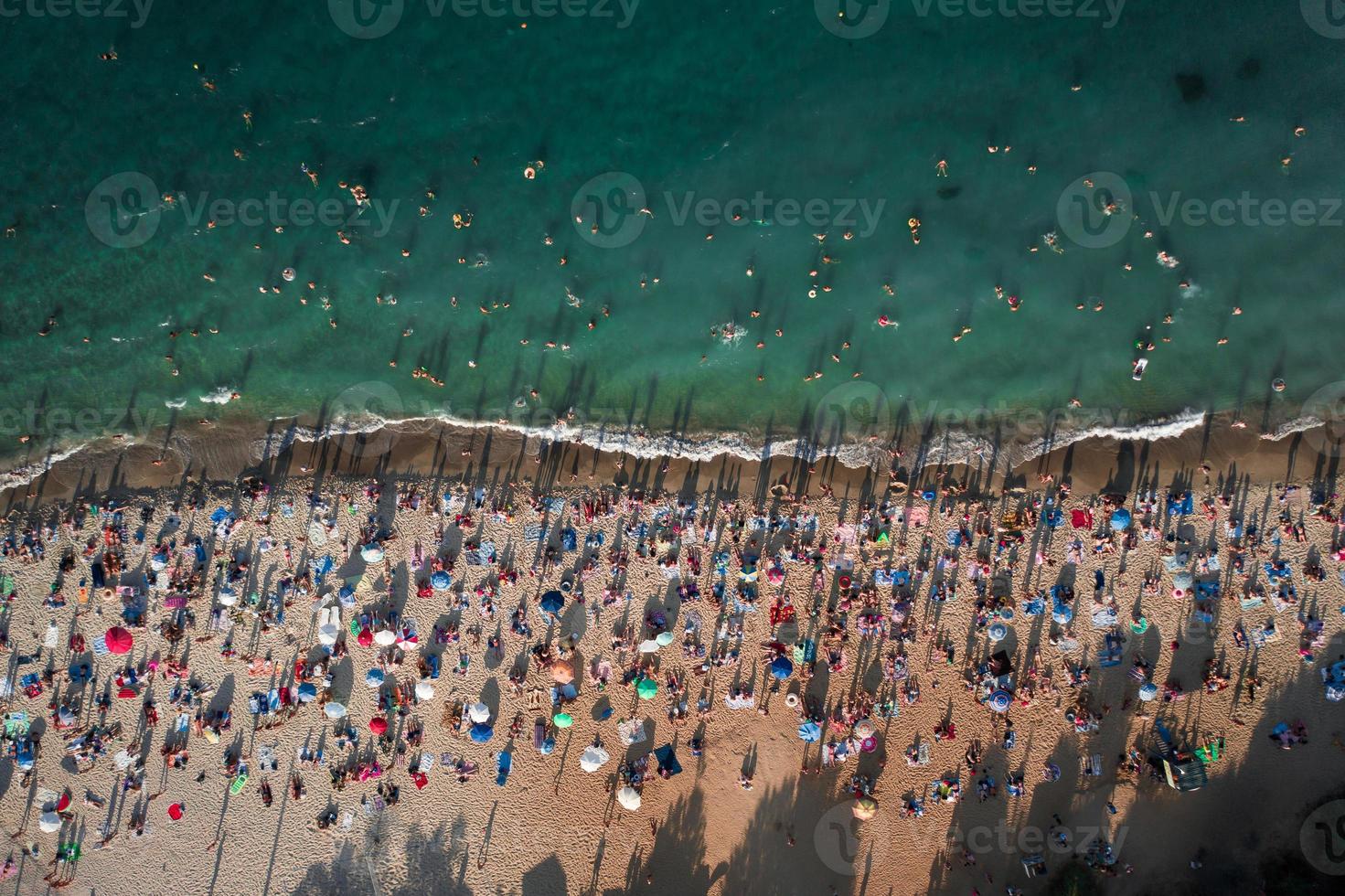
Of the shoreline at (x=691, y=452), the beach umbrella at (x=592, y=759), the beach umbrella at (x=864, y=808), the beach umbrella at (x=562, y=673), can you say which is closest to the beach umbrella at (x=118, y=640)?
the shoreline at (x=691, y=452)

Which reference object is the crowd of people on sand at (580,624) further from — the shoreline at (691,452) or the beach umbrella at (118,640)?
the shoreline at (691,452)

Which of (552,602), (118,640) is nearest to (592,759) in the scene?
(552,602)

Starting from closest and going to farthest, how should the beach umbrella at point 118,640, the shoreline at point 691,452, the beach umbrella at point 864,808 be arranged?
the beach umbrella at point 118,640
the beach umbrella at point 864,808
the shoreline at point 691,452

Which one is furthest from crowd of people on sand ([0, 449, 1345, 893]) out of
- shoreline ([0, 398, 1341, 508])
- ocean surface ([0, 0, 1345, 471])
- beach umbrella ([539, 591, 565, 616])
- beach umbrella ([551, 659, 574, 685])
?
ocean surface ([0, 0, 1345, 471])

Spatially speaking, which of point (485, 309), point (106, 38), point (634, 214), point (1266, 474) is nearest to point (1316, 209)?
point (1266, 474)

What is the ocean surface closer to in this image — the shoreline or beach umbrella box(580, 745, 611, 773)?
the shoreline

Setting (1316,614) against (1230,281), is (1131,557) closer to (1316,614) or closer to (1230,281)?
(1316,614)
